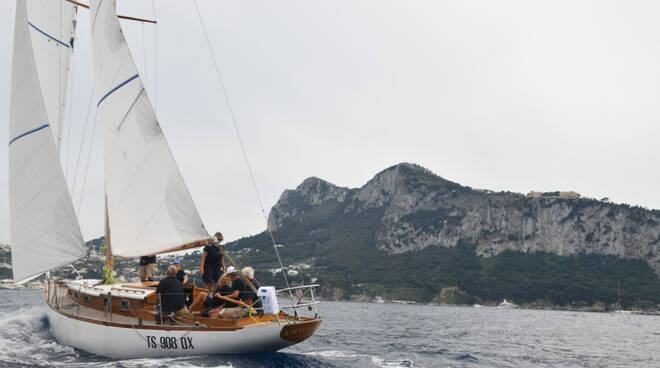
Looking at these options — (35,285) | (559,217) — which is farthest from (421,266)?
(35,285)

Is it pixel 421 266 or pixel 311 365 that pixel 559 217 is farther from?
pixel 311 365

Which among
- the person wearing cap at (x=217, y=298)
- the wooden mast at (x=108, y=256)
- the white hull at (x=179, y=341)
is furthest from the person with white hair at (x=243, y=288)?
the wooden mast at (x=108, y=256)

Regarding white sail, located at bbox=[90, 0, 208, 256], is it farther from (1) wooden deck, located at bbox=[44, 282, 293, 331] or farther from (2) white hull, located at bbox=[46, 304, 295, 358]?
(2) white hull, located at bbox=[46, 304, 295, 358]

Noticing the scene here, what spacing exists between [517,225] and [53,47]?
566ft

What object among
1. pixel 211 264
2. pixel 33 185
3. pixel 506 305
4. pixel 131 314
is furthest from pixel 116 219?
pixel 506 305

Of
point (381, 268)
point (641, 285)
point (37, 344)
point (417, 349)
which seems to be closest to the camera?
point (37, 344)

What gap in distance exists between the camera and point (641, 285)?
131875 mm

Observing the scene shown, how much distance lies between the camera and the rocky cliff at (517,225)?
151750 mm

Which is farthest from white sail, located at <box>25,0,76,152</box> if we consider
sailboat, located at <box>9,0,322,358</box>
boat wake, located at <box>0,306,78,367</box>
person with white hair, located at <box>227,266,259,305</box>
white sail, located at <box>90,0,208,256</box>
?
person with white hair, located at <box>227,266,259,305</box>

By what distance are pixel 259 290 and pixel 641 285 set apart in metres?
152

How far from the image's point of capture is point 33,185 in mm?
15758

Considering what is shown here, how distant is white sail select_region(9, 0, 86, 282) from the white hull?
A: 13.9ft

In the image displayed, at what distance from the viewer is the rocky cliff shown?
151750 mm

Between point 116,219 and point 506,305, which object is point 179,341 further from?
point 506,305
